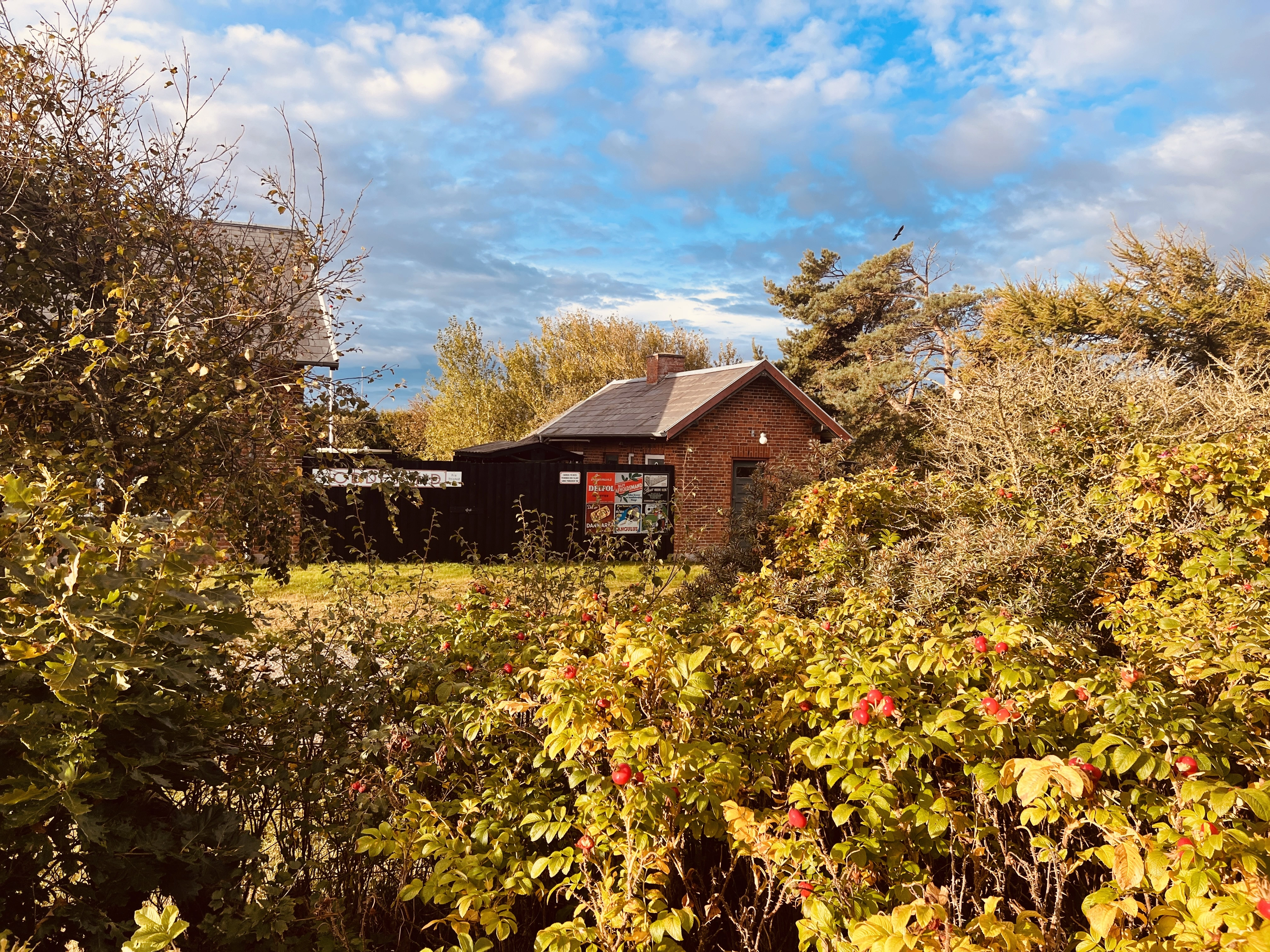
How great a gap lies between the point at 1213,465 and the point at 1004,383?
11.0 feet

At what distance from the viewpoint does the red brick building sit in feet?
58.9

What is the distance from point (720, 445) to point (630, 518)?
324cm

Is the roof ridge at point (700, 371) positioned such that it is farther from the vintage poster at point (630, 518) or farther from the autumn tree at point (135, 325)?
the autumn tree at point (135, 325)

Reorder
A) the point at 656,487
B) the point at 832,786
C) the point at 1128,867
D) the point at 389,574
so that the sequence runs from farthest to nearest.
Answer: the point at 656,487 → the point at 389,574 → the point at 832,786 → the point at 1128,867

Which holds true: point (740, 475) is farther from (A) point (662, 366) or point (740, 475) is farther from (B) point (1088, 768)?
(B) point (1088, 768)

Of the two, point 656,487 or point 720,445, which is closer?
point 656,487

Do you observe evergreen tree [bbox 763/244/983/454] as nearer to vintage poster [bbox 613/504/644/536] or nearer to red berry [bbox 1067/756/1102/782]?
vintage poster [bbox 613/504/644/536]

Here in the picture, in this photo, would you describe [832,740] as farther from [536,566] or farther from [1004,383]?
[1004,383]

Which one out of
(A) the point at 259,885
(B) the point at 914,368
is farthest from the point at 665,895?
(B) the point at 914,368

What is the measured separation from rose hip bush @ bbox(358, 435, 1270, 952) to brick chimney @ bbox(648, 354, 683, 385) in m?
19.7

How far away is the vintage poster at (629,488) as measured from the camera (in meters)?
16.5

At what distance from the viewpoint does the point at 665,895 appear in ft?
7.45

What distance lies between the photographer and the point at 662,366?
23.2 meters

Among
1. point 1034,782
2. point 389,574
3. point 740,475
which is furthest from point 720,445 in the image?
point 1034,782
